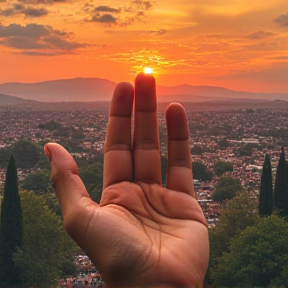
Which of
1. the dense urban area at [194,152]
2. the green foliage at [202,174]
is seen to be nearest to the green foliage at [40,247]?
the dense urban area at [194,152]

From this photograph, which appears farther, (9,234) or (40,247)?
(40,247)

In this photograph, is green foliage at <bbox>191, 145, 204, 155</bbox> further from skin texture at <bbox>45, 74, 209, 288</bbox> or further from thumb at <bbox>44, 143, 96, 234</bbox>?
thumb at <bbox>44, 143, 96, 234</bbox>

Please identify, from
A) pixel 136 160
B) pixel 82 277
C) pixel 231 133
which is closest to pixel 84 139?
pixel 231 133

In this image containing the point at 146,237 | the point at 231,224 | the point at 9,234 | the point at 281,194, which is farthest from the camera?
the point at 281,194

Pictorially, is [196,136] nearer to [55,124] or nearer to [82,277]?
[55,124]

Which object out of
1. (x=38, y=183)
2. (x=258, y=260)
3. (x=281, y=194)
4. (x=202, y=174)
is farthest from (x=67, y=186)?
(x=202, y=174)

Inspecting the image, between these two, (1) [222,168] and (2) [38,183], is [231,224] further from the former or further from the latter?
(1) [222,168]

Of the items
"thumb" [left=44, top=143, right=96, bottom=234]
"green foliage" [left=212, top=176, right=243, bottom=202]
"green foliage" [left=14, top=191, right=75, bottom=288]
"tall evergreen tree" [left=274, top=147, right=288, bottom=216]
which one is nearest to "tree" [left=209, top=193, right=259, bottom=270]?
"tall evergreen tree" [left=274, top=147, right=288, bottom=216]
